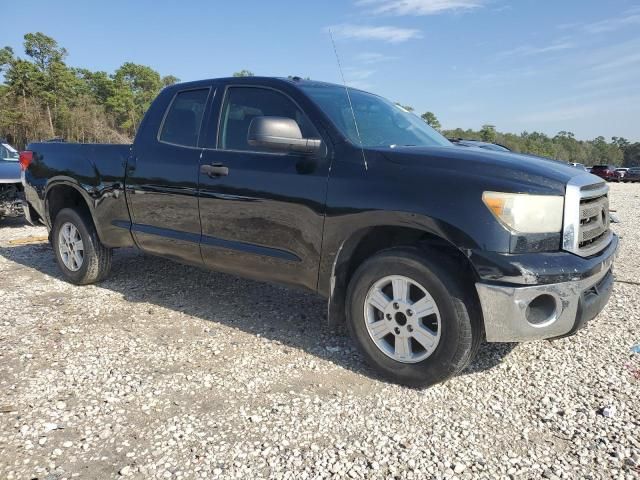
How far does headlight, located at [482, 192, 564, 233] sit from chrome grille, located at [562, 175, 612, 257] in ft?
0.22

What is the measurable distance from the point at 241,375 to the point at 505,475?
169cm

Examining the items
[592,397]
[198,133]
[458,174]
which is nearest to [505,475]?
[592,397]

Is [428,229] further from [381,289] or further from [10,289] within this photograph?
[10,289]

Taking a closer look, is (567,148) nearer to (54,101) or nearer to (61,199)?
(54,101)

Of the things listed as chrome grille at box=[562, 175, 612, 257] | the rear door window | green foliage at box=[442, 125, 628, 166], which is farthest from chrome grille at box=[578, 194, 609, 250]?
green foliage at box=[442, 125, 628, 166]

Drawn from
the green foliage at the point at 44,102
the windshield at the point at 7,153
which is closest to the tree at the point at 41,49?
the green foliage at the point at 44,102

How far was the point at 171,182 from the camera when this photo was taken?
4129mm

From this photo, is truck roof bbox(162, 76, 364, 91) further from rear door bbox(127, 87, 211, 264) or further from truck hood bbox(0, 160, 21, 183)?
truck hood bbox(0, 160, 21, 183)

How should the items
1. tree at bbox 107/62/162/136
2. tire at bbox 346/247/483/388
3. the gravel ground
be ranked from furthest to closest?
1. tree at bbox 107/62/162/136
2. tire at bbox 346/247/483/388
3. the gravel ground

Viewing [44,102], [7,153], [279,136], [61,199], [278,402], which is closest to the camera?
[278,402]

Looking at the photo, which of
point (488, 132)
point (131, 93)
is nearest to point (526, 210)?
point (131, 93)

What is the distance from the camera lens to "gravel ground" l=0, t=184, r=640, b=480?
7.83 ft

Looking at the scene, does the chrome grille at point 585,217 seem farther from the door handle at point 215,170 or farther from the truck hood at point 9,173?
the truck hood at point 9,173

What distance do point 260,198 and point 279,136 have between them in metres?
0.55
